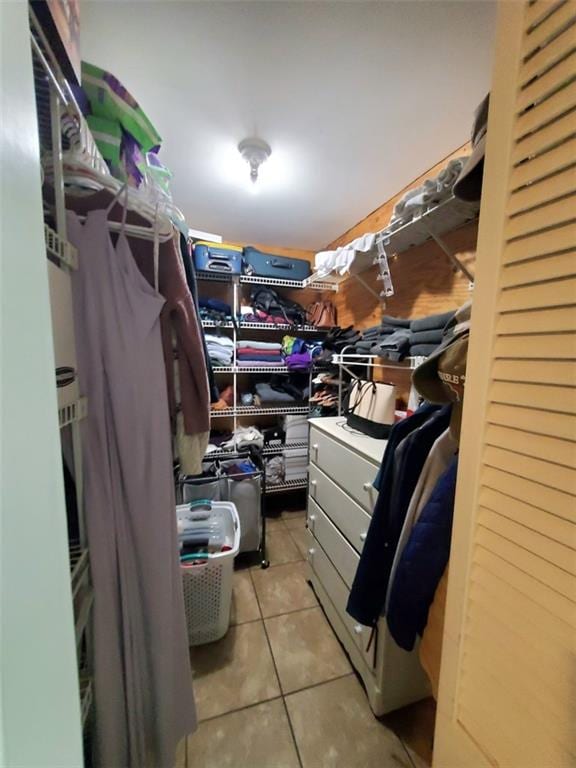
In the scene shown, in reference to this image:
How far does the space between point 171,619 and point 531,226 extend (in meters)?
1.15

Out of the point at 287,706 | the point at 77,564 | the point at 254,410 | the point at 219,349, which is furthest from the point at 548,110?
the point at 254,410

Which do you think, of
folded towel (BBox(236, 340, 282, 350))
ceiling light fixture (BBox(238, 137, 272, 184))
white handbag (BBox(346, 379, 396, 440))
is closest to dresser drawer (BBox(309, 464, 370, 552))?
white handbag (BBox(346, 379, 396, 440))

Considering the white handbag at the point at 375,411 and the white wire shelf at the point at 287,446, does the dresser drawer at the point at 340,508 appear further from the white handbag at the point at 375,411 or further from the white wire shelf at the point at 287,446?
the white wire shelf at the point at 287,446

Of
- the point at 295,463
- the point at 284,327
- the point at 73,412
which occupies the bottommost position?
the point at 295,463

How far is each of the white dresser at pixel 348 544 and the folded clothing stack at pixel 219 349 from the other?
89 cm

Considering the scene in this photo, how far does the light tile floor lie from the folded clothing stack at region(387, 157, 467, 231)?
Result: 6.25ft

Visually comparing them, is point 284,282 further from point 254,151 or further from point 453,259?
point 453,259

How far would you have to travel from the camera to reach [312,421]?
1616 mm

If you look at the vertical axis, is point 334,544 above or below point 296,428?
below

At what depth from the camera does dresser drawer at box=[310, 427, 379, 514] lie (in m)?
1.06

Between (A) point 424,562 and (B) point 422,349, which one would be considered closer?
(A) point 424,562

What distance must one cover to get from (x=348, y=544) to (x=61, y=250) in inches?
53.3

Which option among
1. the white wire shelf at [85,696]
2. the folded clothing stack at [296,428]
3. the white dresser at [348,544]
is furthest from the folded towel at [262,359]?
the white wire shelf at [85,696]

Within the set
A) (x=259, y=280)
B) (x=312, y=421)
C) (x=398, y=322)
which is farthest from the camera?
(x=259, y=280)
